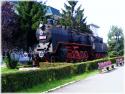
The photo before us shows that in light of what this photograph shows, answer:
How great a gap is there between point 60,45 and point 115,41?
33.6 meters

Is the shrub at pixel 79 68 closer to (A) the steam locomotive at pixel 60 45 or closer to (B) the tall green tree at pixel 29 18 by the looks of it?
(A) the steam locomotive at pixel 60 45

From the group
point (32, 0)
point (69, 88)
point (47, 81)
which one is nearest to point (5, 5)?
point (32, 0)

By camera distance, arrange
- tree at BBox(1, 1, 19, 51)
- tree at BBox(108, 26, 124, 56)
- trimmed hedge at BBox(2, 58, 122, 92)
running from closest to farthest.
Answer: trimmed hedge at BBox(2, 58, 122, 92)
tree at BBox(1, 1, 19, 51)
tree at BBox(108, 26, 124, 56)

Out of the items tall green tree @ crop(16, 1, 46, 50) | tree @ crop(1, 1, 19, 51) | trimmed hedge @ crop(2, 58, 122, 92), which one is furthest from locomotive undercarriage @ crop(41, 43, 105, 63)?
trimmed hedge @ crop(2, 58, 122, 92)

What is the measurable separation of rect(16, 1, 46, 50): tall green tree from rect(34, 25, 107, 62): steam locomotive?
339 centimetres

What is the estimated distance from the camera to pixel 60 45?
31406mm

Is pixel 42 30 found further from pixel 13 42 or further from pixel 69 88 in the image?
pixel 69 88

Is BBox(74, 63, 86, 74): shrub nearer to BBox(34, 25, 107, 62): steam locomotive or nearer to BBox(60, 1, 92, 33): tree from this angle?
BBox(34, 25, 107, 62): steam locomotive

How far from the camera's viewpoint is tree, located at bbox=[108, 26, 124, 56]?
61844 millimetres

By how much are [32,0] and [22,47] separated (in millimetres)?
5179

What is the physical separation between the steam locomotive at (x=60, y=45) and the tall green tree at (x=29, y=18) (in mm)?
3387

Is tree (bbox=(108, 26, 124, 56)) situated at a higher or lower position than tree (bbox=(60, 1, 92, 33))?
lower

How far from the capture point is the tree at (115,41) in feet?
203

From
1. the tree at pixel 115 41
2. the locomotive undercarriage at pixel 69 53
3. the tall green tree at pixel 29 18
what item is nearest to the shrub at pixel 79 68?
the locomotive undercarriage at pixel 69 53
